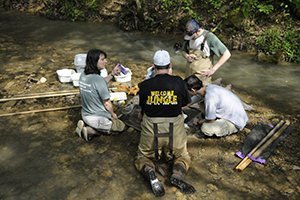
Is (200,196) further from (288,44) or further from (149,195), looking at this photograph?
(288,44)

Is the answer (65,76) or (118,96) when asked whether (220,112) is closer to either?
(118,96)

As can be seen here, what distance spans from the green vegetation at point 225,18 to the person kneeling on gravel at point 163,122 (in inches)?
233

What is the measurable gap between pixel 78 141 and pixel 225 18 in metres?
7.40

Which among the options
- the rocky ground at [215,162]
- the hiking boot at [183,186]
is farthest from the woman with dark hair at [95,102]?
the hiking boot at [183,186]

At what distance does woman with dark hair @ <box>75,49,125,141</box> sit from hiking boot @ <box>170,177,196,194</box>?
71.9 inches

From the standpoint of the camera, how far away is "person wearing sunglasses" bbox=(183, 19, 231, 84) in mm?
6328

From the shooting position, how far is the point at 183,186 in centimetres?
490

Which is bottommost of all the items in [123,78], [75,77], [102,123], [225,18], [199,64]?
[75,77]

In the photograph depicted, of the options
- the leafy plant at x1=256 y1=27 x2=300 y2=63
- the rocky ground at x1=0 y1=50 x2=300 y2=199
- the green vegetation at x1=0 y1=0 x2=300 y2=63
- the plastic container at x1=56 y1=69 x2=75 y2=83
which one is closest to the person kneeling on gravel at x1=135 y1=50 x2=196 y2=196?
the rocky ground at x1=0 y1=50 x2=300 y2=199

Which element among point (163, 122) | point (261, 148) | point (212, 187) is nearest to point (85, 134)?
point (163, 122)

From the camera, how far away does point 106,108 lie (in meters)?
6.12

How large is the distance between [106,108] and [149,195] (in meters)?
1.87

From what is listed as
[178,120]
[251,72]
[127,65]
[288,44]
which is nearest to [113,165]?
[178,120]

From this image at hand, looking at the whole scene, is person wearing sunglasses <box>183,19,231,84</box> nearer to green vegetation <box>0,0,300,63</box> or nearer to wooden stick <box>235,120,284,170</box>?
wooden stick <box>235,120,284,170</box>
